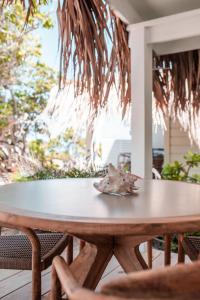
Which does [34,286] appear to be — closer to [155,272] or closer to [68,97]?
[155,272]

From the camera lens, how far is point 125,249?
5.83 feet

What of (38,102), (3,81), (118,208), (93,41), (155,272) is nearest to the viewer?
(155,272)

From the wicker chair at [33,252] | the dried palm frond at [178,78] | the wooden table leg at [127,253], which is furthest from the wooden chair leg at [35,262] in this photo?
the dried palm frond at [178,78]

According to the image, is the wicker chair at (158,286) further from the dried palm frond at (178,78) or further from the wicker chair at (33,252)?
the dried palm frond at (178,78)

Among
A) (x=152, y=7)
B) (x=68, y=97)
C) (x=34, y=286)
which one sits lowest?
(x=34, y=286)

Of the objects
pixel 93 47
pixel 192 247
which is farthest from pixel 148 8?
pixel 192 247

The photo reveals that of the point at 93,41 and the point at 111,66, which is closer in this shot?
the point at 93,41

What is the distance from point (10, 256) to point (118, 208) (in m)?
0.64

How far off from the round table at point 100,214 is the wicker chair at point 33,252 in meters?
0.15

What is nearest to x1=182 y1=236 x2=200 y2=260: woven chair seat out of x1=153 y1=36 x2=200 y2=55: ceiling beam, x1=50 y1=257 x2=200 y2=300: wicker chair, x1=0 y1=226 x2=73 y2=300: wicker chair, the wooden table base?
the wooden table base

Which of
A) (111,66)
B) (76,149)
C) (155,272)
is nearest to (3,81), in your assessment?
(76,149)

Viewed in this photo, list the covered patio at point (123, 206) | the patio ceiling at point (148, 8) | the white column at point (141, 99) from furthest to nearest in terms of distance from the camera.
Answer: the white column at point (141, 99) → the patio ceiling at point (148, 8) → the covered patio at point (123, 206)

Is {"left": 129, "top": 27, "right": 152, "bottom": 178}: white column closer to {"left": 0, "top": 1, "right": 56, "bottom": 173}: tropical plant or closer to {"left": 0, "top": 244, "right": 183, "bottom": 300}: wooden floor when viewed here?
{"left": 0, "top": 244, "right": 183, "bottom": 300}: wooden floor

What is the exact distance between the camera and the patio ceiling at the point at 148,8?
9.71 feet
